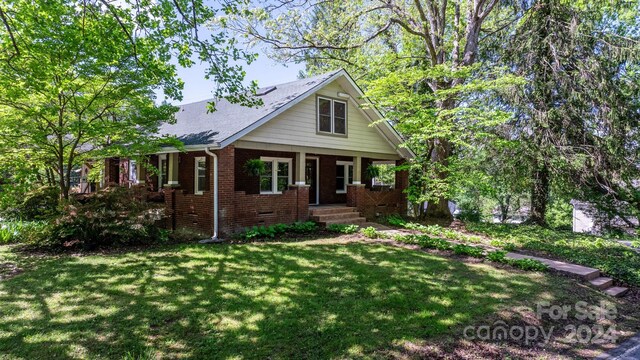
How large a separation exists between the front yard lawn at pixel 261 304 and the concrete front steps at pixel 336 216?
169 inches

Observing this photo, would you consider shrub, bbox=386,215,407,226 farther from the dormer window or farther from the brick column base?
the dormer window

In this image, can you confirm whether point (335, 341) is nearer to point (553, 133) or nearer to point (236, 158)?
point (236, 158)

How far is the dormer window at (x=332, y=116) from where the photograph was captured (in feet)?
42.6

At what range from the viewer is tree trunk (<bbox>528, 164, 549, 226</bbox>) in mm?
14945

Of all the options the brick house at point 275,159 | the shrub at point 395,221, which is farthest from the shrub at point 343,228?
the shrub at point 395,221

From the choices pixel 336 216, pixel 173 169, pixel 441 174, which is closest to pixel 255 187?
pixel 173 169

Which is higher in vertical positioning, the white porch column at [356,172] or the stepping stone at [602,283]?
the white porch column at [356,172]

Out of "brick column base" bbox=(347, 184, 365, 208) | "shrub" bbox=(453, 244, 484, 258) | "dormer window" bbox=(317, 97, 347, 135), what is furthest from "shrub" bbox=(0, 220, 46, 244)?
"shrub" bbox=(453, 244, 484, 258)

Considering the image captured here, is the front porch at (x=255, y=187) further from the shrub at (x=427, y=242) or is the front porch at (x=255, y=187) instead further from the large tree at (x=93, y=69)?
the shrub at (x=427, y=242)

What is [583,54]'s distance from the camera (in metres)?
14.3

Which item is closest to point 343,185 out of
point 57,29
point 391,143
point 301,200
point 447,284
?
point 391,143

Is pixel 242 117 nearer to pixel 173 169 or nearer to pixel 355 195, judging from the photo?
pixel 173 169

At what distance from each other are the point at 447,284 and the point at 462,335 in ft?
5.95

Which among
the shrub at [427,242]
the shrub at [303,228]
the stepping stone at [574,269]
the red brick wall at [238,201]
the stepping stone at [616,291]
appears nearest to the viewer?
the stepping stone at [616,291]
